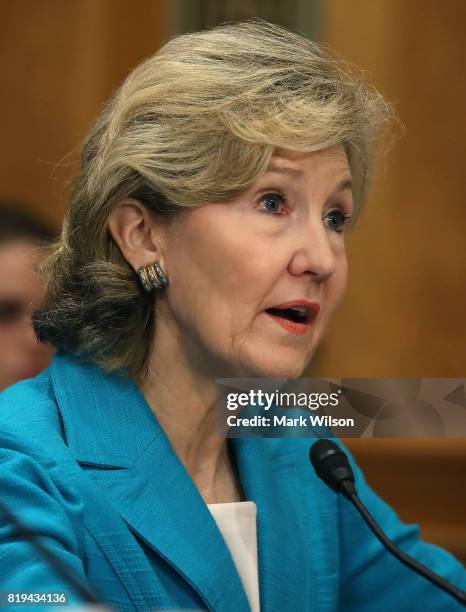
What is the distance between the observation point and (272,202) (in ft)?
4.33

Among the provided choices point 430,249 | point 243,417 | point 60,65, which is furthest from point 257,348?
point 60,65

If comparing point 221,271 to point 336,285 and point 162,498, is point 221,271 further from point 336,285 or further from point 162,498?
point 162,498

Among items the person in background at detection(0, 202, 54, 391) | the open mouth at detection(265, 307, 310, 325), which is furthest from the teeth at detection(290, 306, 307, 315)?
the person in background at detection(0, 202, 54, 391)

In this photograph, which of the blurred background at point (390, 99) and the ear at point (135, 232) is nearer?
the ear at point (135, 232)

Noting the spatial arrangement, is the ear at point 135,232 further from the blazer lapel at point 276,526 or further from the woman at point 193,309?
the blazer lapel at point 276,526

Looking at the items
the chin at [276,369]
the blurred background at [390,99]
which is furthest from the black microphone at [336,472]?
the blurred background at [390,99]

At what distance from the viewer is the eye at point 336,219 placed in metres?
1.38

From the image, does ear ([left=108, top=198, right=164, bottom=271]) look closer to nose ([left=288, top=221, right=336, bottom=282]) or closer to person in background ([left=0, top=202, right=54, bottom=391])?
nose ([left=288, top=221, right=336, bottom=282])

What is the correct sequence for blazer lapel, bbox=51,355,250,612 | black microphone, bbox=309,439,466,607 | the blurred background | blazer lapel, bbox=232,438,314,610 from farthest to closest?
the blurred background, blazer lapel, bbox=232,438,314,610, blazer lapel, bbox=51,355,250,612, black microphone, bbox=309,439,466,607

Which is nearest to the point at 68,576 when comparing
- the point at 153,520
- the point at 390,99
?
the point at 153,520

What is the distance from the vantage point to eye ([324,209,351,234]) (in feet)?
4.51

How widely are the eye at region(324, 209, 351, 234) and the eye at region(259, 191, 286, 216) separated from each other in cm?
8

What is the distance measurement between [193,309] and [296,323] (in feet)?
0.43

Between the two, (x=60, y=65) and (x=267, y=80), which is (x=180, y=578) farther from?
(x=60, y=65)
